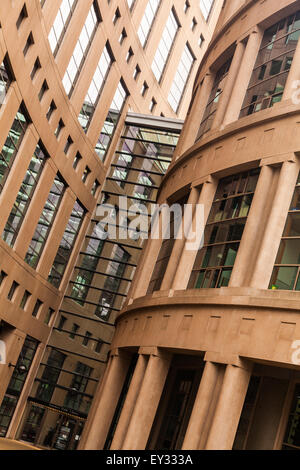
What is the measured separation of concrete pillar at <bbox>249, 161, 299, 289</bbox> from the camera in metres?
18.2

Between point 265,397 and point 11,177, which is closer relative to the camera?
point 265,397

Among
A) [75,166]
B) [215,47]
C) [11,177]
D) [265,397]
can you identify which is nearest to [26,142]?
[11,177]

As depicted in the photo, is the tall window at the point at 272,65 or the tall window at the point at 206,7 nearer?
the tall window at the point at 272,65

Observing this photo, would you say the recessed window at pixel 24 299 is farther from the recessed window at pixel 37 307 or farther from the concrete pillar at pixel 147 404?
the concrete pillar at pixel 147 404

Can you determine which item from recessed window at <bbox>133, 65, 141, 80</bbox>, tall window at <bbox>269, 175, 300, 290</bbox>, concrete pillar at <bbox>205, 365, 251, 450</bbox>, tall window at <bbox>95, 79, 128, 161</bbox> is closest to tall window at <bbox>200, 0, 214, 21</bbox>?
recessed window at <bbox>133, 65, 141, 80</bbox>

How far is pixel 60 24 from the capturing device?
119 feet

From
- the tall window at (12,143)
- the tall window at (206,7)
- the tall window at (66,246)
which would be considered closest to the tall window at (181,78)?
the tall window at (206,7)

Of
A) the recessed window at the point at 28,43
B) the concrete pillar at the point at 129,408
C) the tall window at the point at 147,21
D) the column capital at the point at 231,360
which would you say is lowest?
the concrete pillar at the point at 129,408

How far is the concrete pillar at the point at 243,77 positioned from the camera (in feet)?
75.8

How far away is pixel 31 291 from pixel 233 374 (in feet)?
78.4

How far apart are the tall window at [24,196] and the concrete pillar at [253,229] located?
60.6 ft

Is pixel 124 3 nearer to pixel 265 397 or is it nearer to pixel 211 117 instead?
pixel 211 117

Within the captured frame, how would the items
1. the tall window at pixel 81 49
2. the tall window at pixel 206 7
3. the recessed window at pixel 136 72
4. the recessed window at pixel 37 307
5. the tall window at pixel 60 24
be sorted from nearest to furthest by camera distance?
the tall window at pixel 60 24
the tall window at pixel 81 49
the recessed window at pixel 37 307
the recessed window at pixel 136 72
the tall window at pixel 206 7
